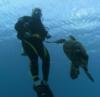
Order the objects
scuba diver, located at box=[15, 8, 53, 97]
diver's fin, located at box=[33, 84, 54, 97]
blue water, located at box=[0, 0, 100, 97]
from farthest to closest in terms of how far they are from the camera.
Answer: blue water, located at box=[0, 0, 100, 97]
scuba diver, located at box=[15, 8, 53, 97]
diver's fin, located at box=[33, 84, 54, 97]

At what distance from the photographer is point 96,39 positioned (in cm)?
4178

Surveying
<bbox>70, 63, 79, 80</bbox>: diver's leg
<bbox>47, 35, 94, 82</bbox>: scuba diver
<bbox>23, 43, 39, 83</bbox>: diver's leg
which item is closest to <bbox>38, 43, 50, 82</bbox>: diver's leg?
<bbox>23, 43, 39, 83</bbox>: diver's leg

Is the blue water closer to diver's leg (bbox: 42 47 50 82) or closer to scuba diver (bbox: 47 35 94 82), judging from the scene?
diver's leg (bbox: 42 47 50 82)

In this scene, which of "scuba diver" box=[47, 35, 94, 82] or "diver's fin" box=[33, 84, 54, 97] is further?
"diver's fin" box=[33, 84, 54, 97]

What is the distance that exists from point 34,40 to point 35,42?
54 mm

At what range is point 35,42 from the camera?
7004mm

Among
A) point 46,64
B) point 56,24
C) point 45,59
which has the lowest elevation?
point 56,24

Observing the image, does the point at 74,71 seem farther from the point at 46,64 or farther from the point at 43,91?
the point at 46,64

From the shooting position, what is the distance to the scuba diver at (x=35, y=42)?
269 inches

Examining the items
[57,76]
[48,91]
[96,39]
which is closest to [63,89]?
[57,76]

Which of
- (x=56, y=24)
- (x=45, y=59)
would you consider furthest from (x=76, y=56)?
(x=56, y=24)

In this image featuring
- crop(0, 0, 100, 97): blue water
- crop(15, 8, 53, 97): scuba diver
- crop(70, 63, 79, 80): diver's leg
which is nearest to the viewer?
crop(70, 63, 79, 80): diver's leg

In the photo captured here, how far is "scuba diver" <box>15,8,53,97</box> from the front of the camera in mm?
6844

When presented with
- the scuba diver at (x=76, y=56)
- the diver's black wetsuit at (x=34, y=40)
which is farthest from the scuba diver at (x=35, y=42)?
the scuba diver at (x=76, y=56)
